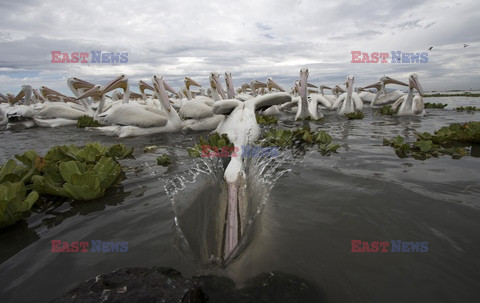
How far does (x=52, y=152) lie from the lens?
162 inches

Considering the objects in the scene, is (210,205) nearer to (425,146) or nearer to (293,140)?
(293,140)

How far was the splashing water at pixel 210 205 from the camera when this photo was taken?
81.6 inches

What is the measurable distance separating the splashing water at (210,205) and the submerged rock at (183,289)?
0.79 ft

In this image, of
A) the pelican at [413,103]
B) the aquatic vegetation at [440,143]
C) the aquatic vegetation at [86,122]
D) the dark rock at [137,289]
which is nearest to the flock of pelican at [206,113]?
the pelican at [413,103]

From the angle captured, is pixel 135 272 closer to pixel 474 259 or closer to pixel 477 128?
pixel 474 259

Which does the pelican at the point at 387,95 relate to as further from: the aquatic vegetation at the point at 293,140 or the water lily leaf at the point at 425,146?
the water lily leaf at the point at 425,146

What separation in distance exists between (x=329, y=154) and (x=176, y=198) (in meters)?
2.96

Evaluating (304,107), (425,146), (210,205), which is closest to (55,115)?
(304,107)

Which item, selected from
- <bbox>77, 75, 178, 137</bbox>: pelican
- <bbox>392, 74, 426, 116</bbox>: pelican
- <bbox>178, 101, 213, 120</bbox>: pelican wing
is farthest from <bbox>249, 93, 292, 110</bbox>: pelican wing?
<bbox>392, 74, 426, 116</bbox>: pelican

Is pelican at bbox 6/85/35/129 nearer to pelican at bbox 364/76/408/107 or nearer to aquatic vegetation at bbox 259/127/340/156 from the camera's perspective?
aquatic vegetation at bbox 259/127/340/156

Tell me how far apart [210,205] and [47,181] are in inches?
77.5

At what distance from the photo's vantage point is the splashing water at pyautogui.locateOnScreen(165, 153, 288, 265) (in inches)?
81.6

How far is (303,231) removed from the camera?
91.1 inches

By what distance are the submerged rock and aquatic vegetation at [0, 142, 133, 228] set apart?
1.60 meters
